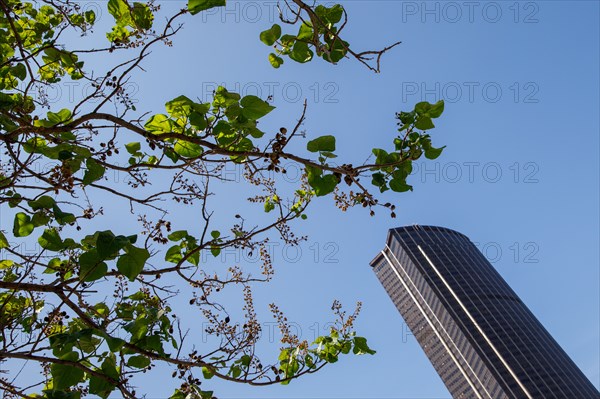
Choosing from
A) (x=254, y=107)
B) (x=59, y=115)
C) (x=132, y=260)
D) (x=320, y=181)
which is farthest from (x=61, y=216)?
(x=320, y=181)

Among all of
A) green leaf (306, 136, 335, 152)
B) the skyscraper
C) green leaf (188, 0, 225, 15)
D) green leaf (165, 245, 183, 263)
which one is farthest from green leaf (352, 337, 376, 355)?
the skyscraper

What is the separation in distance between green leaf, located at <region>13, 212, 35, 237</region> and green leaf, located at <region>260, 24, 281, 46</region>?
5.74 feet

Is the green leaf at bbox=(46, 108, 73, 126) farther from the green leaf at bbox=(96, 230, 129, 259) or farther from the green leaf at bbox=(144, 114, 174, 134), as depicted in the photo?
the green leaf at bbox=(96, 230, 129, 259)

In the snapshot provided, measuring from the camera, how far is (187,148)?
285 cm

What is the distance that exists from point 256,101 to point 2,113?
1.63 m

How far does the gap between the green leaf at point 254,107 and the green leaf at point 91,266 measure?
989mm

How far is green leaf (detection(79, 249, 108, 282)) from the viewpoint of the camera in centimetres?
193

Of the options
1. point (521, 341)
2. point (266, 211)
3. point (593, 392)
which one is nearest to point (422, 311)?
point (521, 341)

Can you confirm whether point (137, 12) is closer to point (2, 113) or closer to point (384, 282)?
point (2, 113)

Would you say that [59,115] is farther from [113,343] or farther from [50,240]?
[113,343]

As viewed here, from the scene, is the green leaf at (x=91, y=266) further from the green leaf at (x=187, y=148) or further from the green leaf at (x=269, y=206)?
the green leaf at (x=269, y=206)

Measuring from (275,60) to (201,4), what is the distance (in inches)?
39.0

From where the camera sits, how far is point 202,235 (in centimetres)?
287

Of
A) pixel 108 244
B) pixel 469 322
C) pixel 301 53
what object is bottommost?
pixel 108 244
